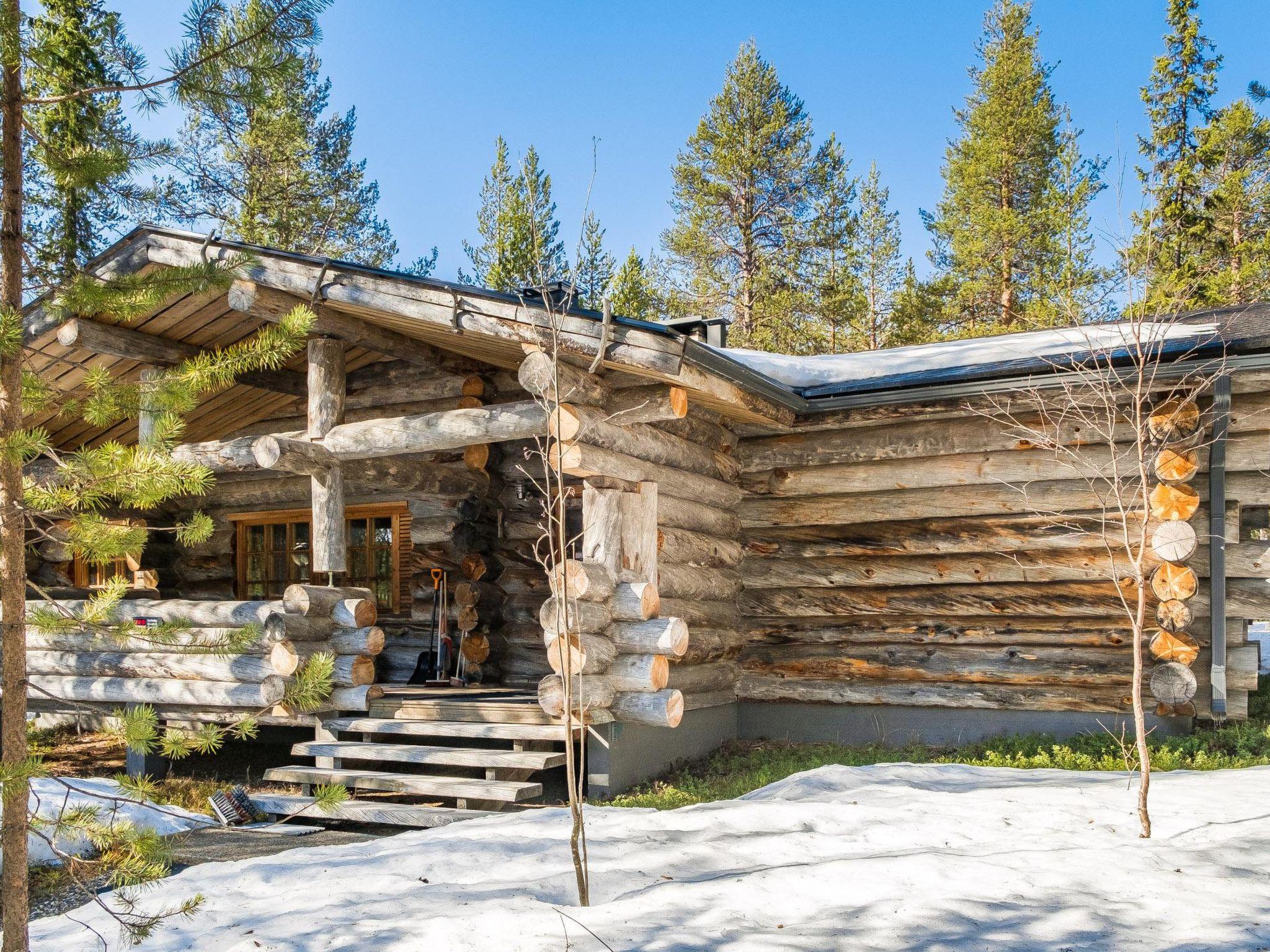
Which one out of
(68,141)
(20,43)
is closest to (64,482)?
(68,141)

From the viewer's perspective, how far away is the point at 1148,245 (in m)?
6.14

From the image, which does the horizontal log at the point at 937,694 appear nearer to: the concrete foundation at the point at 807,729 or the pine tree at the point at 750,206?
the concrete foundation at the point at 807,729

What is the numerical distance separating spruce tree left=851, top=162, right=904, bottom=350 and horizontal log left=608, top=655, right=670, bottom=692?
1893 cm

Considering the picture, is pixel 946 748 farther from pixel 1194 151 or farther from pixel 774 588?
pixel 1194 151

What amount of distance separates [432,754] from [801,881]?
158 inches

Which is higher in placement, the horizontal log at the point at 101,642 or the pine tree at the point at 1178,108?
the pine tree at the point at 1178,108

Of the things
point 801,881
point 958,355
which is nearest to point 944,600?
point 958,355

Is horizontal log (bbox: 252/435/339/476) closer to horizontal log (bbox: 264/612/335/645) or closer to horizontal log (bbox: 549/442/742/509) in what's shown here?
horizontal log (bbox: 264/612/335/645)

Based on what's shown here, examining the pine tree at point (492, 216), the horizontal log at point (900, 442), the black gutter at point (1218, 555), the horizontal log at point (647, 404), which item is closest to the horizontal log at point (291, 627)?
the horizontal log at point (647, 404)

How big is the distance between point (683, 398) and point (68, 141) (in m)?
4.37

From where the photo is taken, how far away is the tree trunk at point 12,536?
386 centimetres

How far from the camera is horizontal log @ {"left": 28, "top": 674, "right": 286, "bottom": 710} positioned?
8906 mm

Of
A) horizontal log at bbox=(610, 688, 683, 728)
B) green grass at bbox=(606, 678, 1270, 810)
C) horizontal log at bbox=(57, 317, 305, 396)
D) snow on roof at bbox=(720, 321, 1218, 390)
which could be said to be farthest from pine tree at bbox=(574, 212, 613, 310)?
horizontal log at bbox=(610, 688, 683, 728)

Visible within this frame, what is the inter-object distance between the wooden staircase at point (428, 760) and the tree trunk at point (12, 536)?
11.4ft
